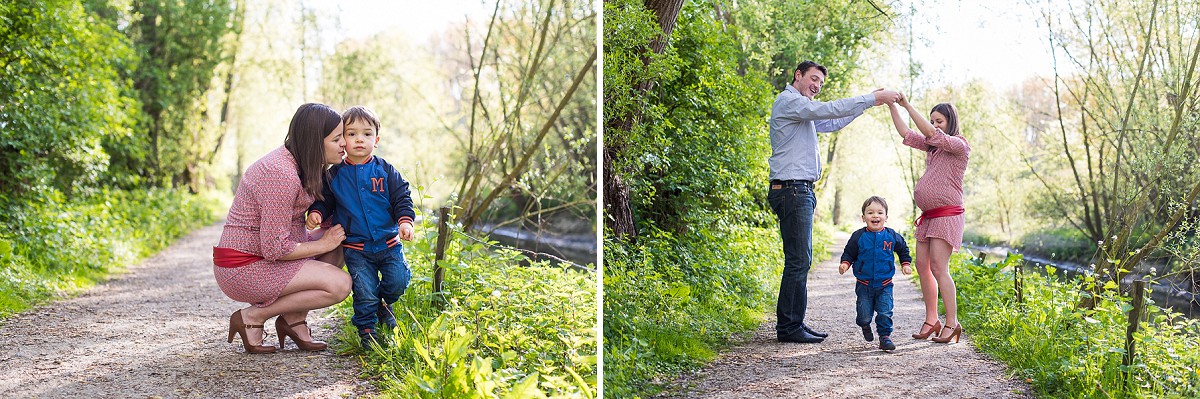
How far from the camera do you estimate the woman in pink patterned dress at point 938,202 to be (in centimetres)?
282

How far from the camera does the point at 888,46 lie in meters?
2.94

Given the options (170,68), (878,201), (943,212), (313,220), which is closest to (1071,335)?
(943,212)

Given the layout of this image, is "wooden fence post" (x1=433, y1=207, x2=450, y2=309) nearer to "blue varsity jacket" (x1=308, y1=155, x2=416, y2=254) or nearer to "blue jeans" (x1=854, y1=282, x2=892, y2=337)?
"blue varsity jacket" (x1=308, y1=155, x2=416, y2=254)

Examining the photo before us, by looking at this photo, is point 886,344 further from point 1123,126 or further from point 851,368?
point 1123,126

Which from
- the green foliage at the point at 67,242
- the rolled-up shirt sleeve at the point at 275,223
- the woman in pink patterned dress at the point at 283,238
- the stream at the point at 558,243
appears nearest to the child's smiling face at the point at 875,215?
Result: the stream at the point at 558,243

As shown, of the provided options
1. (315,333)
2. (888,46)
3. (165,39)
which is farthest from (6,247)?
(165,39)

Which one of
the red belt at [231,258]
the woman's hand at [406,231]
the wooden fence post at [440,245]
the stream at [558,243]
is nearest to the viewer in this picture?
the woman's hand at [406,231]

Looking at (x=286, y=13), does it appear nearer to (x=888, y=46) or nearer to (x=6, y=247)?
(x=6, y=247)

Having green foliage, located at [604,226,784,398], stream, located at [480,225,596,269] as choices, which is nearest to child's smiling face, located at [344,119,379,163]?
stream, located at [480,225,596,269]

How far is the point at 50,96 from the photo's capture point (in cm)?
825

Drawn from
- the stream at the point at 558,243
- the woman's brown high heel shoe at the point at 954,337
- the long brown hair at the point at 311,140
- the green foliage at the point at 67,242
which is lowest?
the green foliage at the point at 67,242

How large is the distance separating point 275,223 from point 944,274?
2762 mm

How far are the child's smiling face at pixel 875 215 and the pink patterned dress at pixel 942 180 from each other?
0.41ft

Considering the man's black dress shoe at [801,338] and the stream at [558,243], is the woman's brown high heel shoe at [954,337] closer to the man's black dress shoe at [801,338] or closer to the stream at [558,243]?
the man's black dress shoe at [801,338]
